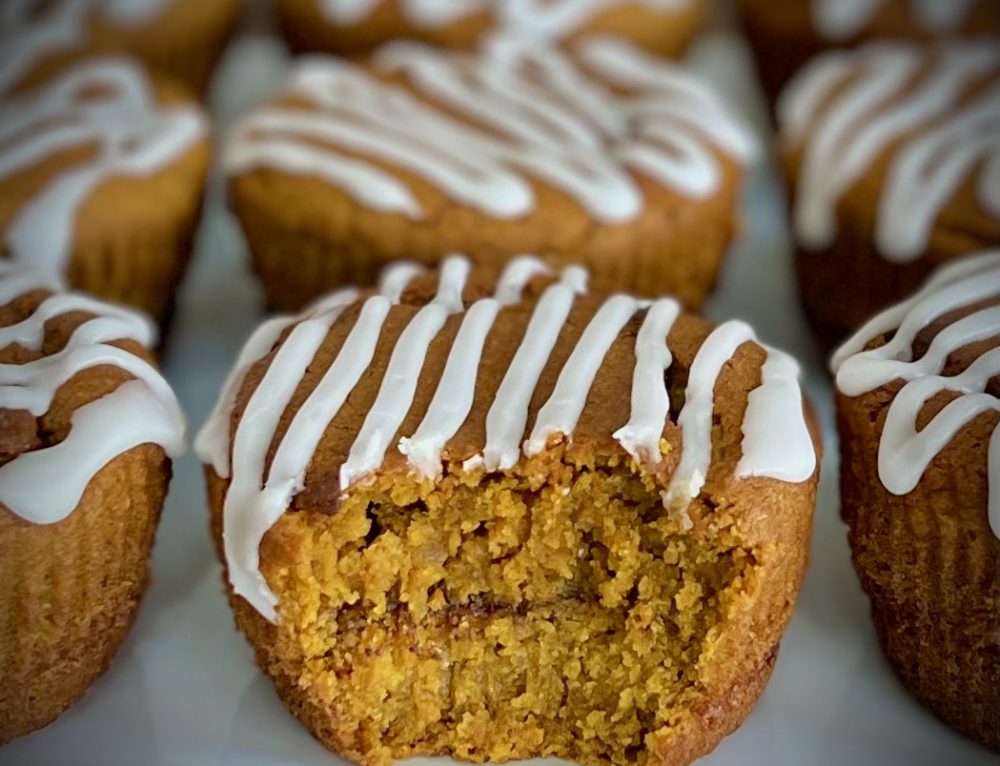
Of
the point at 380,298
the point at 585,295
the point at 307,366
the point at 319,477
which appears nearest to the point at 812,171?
the point at 585,295

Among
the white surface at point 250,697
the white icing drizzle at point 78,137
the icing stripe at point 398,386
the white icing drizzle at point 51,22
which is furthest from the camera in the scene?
the white icing drizzle at point 51,22

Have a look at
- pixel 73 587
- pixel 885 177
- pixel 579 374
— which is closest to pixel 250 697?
pixel 73 587

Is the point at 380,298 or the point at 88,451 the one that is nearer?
the point at 88,451

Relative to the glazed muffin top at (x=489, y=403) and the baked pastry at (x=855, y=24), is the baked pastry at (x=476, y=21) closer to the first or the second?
the baked pastry at (x=855, y=24)

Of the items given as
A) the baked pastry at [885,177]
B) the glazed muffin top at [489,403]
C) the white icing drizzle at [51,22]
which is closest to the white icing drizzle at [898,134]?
the baked pastry at [885,177]

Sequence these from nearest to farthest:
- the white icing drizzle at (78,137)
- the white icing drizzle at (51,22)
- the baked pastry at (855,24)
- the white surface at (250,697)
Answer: the white surface at (250,697) → the white icing drizzle at (78,137) → the white icing drizzle at (51,22) → the baked pastry at (855,24)

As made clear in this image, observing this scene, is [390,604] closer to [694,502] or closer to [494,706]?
[494,706]

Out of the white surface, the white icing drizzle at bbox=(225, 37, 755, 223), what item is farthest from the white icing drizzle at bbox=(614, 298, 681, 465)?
the white icing drizzle at bbox=(225, 37, 755, 223)
